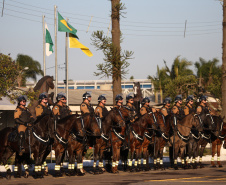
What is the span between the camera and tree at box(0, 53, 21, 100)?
83.4ft

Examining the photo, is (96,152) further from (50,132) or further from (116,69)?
(116,69)

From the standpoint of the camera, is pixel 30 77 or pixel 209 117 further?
pixel 30 77

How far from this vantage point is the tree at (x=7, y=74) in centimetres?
2541

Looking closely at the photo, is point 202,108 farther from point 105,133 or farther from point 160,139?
point 105,133

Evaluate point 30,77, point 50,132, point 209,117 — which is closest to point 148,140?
point 209,117

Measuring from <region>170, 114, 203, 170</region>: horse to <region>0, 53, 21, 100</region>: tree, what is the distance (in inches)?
323

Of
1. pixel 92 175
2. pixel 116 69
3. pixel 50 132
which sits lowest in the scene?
pixel 92 175

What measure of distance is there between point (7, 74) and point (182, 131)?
8.99 meters

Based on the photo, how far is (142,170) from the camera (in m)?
22.1

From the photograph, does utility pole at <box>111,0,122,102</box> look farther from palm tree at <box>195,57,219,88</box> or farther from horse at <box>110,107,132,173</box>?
palm tree at <box>195,57,219,88</box>

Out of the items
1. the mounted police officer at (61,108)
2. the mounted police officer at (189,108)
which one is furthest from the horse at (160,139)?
the mounted police officer at (61,108)

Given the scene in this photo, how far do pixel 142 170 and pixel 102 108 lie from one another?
3.09 m

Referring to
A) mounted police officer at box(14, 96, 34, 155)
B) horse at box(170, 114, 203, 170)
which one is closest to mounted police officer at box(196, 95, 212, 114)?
horse at box(170, 114, 203, 170)

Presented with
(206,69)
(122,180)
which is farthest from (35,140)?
(206,69)
